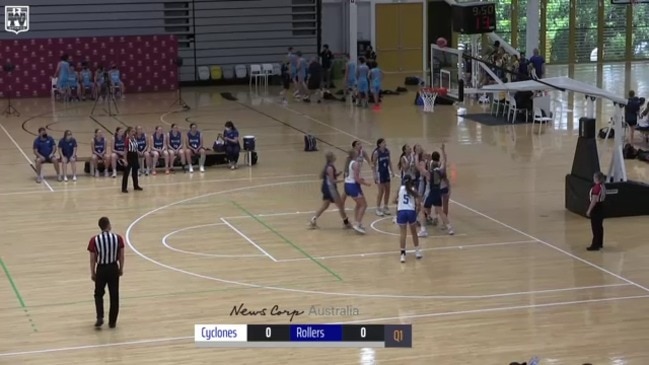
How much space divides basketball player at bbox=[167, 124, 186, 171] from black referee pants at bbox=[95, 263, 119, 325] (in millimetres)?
11539

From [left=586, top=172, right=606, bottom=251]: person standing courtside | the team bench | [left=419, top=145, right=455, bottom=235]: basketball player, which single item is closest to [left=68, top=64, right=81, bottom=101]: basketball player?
the team bench

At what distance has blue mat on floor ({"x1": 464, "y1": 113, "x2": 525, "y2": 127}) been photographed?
114ft

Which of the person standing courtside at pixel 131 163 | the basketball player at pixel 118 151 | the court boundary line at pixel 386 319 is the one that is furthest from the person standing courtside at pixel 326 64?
the court boundary line at pixel 386 319

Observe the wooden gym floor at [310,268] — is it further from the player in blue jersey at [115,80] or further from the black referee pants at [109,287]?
the player in blue jersey at [115,80]

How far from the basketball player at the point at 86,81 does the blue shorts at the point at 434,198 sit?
22.6 m

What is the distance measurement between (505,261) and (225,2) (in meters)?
28.7

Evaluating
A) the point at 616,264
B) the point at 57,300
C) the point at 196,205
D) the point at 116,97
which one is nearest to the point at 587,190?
the point at 616,264

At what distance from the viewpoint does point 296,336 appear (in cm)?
1462

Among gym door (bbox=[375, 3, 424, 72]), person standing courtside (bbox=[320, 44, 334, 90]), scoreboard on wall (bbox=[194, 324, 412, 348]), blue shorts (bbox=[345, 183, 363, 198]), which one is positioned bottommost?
scoreboard on wall (bbox=[194, 324, 412, 348])

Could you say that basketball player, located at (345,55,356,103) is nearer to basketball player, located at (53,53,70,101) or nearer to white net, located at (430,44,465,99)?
white net, located at (430,44,465,99)

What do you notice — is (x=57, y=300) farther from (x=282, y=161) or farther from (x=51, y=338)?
(x=282, y=161)

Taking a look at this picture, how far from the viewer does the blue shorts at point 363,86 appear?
3803cm

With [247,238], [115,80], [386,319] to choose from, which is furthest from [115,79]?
[386,319]

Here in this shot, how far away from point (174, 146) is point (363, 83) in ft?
39.5
